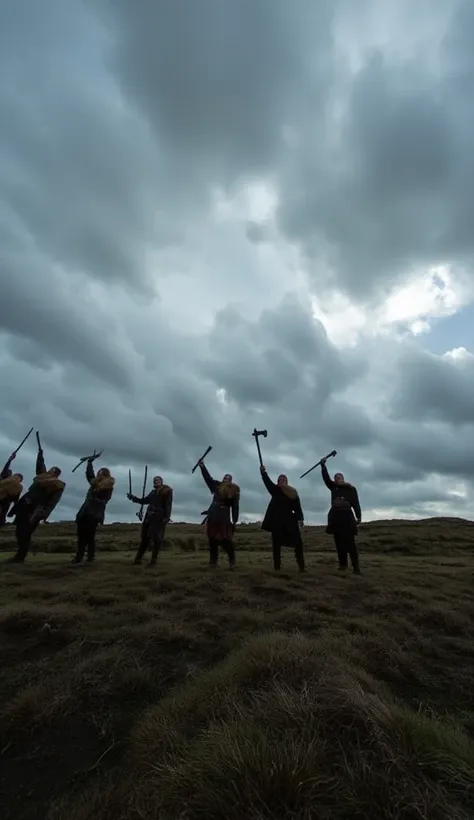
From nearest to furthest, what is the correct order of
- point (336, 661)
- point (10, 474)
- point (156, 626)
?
point (336, 661), point (156, 626), point (10, 474)

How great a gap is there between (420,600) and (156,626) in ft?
21.6

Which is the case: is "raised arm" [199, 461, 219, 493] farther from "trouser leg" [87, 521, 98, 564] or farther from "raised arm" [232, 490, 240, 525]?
"trouser leg" [87, 521, 98, 564]

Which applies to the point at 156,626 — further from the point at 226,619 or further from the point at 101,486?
the point at 101,486

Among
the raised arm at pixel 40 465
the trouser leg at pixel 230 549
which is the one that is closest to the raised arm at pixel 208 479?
the trouser leg at pixel 230 549

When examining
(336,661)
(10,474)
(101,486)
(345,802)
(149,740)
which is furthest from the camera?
(10,474)

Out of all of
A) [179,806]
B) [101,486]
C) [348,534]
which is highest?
[101,486]

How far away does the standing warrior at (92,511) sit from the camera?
48.1ft

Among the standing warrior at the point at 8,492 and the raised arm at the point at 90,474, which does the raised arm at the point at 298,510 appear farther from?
the standing warrior at the point at 8,492

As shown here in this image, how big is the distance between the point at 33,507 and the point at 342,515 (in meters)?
9.50

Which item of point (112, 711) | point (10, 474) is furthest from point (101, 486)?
point (112, 711)

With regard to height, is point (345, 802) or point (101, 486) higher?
point (101, 486)

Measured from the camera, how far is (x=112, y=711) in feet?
16.6

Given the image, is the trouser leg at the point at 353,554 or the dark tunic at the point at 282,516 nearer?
the dark tunic at the point at 282,516

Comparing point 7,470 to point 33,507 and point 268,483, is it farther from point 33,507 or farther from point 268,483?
point 268,483
